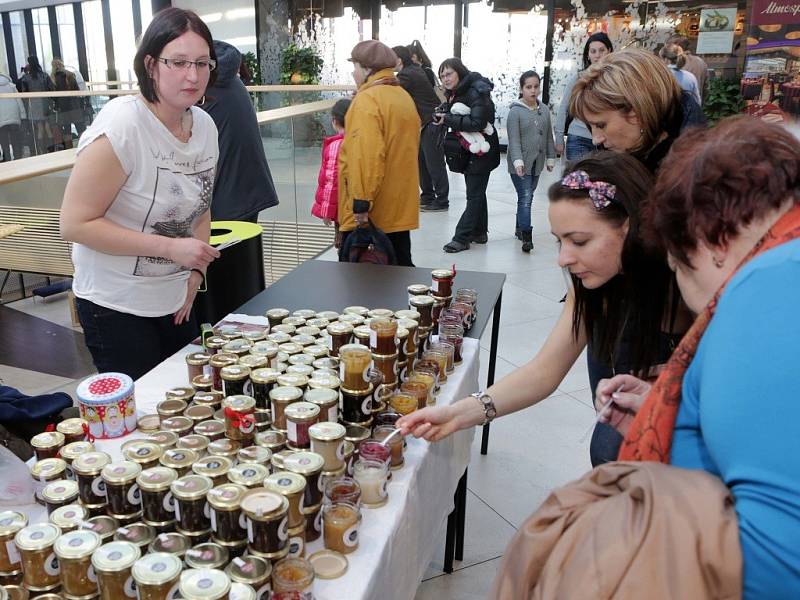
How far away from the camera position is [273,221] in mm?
5348

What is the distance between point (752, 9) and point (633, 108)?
29.0 feet

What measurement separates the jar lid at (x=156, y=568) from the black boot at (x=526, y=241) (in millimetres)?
5471

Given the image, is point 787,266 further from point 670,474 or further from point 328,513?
point 328,513

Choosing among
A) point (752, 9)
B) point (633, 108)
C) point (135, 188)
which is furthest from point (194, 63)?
point (752, 9)

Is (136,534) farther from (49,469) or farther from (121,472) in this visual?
(49,469)

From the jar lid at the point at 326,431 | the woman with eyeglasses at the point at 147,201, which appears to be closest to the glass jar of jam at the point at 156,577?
the jar lid at the point at 326,431

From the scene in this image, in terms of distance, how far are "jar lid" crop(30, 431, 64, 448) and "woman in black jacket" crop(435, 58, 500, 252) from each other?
487 centimetres

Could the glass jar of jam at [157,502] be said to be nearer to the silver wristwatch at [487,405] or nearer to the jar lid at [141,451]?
the jar lid at [141,451]

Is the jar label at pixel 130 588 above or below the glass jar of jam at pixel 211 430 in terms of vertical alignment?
below

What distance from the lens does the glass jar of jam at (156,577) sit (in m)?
0.93

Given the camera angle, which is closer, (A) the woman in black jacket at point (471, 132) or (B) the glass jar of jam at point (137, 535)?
(B) the glass jar of jam at point (137, 535)

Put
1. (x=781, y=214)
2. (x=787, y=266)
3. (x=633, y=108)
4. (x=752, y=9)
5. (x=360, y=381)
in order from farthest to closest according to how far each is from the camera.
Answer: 1. (x=752, y=9)
2. (x=633, y=108)
3. (x=360, y=381)
4. (x=781, y=214)
5. (x=787, y=266)

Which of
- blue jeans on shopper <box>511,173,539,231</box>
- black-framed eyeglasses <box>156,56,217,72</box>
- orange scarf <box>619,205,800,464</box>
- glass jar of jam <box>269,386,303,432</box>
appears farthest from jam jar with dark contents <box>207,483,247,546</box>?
blue jeans on shopper <box>511,173,539,231</box>

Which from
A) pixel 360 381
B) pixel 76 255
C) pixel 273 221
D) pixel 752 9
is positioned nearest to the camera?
pixel 360 381
